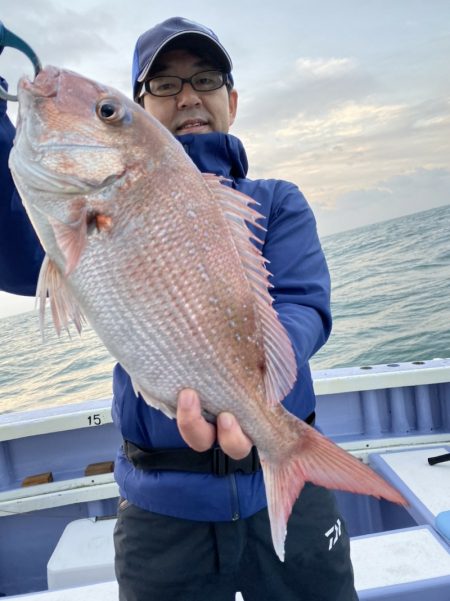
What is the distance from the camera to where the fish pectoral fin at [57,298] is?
4.50 feet

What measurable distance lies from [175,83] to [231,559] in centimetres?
202

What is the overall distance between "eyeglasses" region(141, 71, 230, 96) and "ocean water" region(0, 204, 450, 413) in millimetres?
7455

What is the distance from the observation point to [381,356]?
40.9 feet

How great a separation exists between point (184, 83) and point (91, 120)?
3.28 feet

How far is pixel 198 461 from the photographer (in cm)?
185

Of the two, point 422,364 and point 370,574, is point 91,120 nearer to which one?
point 370,574

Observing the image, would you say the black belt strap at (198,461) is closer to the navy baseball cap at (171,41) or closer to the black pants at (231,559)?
the black pants at (231,559)

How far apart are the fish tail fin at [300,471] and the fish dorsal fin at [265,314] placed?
0.15 m

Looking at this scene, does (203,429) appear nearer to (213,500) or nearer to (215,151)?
(213,500)

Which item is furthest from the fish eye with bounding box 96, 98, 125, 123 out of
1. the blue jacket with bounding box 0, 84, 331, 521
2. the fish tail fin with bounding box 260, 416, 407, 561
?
the fish tail fin with bounding box 260, 416, 407, 561

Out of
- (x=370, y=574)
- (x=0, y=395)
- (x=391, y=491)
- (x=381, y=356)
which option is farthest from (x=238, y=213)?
(x=0, y=395)

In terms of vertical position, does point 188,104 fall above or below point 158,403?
above

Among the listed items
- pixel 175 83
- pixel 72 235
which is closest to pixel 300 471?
pixel 72 235

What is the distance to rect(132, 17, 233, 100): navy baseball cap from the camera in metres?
2.09
